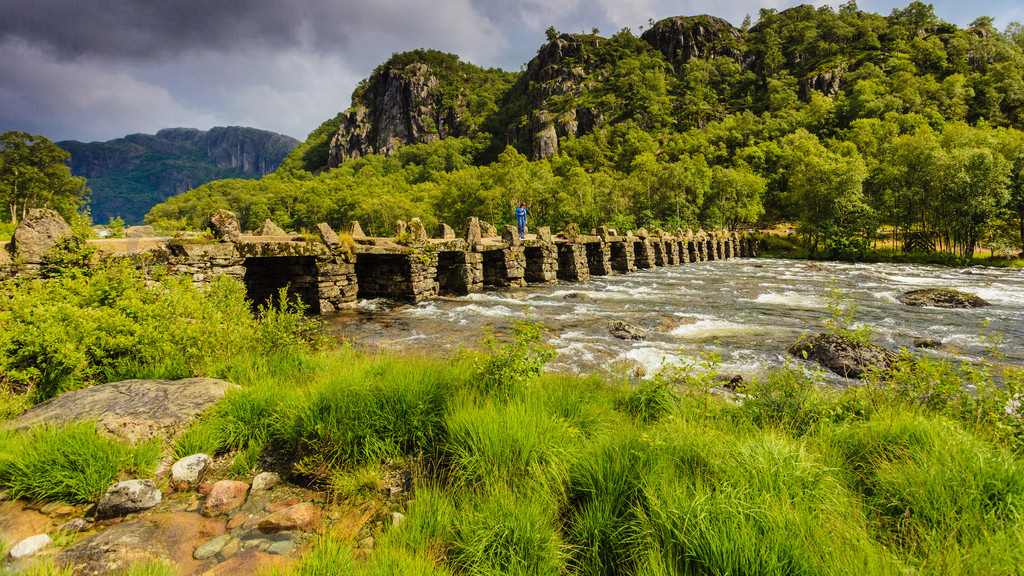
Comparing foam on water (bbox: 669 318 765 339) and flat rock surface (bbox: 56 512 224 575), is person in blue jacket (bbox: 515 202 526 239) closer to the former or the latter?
foam on water (bbox: 669 318 765 339)

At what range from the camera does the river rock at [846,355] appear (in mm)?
6496

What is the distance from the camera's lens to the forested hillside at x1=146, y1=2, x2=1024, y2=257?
1566 inches

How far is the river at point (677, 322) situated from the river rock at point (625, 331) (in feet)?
0.68

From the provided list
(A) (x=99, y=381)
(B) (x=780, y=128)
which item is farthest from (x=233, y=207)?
(B) (x=780, y=128)

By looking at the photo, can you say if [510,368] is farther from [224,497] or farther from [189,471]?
[189,471]

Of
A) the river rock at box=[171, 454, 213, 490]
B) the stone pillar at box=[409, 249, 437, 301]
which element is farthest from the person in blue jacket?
the river rock at box=[171, 454, 213, 490]

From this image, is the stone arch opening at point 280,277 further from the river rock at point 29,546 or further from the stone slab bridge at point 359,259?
the river rock at point 29,546

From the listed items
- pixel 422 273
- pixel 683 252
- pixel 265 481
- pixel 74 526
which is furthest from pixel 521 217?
pixel 683 252

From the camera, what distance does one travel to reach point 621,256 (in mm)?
24719

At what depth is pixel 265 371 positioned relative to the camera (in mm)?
4680

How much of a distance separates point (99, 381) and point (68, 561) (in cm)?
327

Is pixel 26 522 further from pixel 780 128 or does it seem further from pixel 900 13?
pixel 900 13

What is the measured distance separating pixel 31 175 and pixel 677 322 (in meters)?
58.0

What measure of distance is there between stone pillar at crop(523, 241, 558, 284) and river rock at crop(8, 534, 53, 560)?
16701 millimetres
